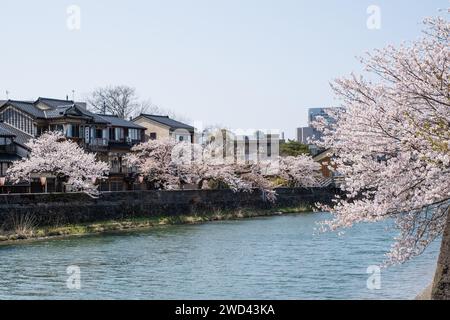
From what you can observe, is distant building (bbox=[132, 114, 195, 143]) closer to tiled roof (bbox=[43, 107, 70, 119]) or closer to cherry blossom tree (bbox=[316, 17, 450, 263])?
tiled roof (bbox=[43, 107, 70, 119])

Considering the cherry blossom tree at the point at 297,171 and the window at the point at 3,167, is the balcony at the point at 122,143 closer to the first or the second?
the window at the point at 3,167

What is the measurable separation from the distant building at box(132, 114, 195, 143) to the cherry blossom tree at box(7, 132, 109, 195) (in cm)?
2120

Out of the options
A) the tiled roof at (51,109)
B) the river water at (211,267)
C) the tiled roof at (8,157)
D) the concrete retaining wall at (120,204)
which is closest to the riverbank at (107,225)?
the concrete retaining wall at (120,204)

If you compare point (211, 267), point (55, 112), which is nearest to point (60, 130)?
point (55, 112)

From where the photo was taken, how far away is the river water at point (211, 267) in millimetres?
18000

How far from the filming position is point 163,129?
66375mm

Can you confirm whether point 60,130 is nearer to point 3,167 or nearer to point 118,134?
point 3,167

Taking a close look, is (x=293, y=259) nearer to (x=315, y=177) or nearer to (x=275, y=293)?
(x=275, y=293)

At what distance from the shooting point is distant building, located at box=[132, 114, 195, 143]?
6612 centimetres

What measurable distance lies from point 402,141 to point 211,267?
43.4 ft

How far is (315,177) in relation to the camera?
68.4 metres

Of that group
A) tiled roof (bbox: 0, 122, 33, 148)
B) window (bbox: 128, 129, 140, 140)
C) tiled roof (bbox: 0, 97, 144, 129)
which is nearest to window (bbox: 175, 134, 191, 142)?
window (bbox: 128, 129, 140, 140)
